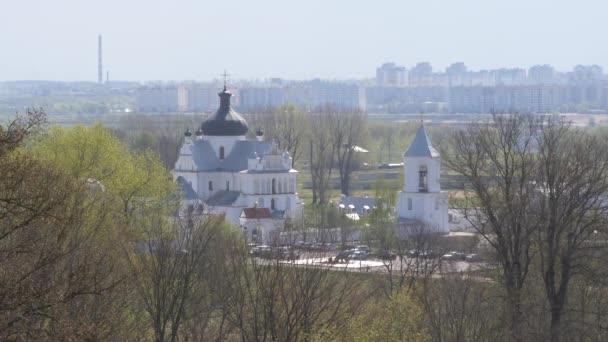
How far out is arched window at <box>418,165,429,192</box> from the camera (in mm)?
53219

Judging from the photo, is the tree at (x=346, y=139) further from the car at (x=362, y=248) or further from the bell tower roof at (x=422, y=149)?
the car at (x=362, y=248)

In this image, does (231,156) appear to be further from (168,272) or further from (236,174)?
(168,272)

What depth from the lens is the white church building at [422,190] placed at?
5259 cm

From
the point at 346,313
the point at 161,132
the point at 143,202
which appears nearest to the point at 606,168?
the point at 346,313

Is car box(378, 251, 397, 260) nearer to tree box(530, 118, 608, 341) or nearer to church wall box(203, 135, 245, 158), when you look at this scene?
tree box(530, 118, 608, 341)

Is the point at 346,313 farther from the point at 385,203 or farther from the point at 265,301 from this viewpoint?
the point at 385,203

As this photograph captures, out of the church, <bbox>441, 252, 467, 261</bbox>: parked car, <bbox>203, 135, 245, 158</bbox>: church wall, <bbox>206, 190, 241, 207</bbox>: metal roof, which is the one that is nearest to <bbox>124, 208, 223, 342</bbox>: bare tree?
<bbox>441, 252, 467, 261</bbox>: parked car

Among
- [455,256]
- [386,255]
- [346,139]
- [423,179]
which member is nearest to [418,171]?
[423,179]

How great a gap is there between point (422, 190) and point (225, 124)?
8109mm

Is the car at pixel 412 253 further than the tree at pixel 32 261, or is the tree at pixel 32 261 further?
the car at pixel 412 253

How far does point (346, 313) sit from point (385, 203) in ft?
100

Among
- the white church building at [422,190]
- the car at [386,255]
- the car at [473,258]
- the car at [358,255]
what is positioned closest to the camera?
the car at [473,258]

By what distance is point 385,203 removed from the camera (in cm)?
5681

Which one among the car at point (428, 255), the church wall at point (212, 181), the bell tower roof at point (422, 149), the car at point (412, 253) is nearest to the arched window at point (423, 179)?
the bell tower roof at point (422, 149)
